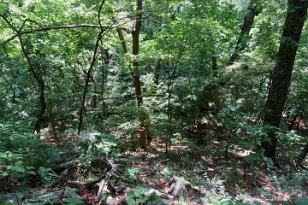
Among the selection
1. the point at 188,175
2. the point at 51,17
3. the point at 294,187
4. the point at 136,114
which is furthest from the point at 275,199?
the point at 51,17

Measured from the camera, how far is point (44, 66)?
8062mm

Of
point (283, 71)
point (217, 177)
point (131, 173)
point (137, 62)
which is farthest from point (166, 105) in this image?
point (131, 173)

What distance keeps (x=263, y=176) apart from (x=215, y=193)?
1.92 meters

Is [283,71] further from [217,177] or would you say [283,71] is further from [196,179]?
[196,179]

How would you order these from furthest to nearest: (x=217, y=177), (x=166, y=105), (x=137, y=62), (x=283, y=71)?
(x=166, y=105), (x=137, y=62), (x=283, y=71), (x=217, y=177)

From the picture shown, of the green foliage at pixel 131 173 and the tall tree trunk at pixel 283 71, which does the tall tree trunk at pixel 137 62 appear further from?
the tall tree trunk at pixel 283 71

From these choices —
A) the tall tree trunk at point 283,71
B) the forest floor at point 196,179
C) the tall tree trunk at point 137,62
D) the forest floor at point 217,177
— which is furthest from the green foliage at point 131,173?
the tall tree trunk at point 137,62

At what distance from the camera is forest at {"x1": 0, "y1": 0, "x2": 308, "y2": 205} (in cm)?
466

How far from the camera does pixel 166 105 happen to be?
27.0 ft

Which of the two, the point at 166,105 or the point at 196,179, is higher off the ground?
the point at 166,105

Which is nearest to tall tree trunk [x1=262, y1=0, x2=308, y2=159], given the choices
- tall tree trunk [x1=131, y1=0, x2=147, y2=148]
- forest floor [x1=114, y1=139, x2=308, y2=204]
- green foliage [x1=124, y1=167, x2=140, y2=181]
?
forest floor [x1=114, y1=139, x2=308, y2=204]

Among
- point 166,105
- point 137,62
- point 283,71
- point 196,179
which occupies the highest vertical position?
point 283,71

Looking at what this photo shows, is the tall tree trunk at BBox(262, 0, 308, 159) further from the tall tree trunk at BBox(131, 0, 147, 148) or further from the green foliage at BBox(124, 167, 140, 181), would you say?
the tall tree trunk at BBox(131, 0, 147, 148)

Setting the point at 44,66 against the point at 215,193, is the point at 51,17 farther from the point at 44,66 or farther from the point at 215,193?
the point at 215,193
